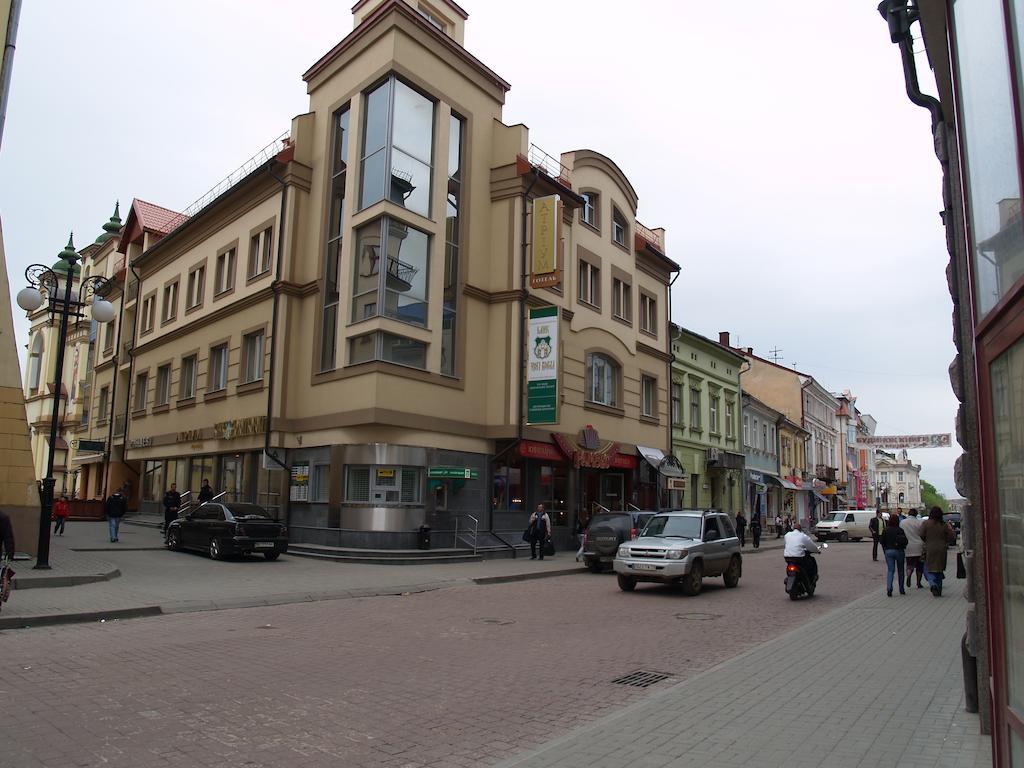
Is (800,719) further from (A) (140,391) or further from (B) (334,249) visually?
(A) (140,391)

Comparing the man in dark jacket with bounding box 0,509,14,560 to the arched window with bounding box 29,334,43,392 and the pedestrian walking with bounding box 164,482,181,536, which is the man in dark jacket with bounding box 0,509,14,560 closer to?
the pedestrian walking with bounding box 164,482,181,536

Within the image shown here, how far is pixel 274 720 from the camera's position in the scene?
6.36 m

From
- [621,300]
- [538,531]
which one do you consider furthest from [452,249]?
[621,300]

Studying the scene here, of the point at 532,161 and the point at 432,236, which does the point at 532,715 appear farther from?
the point at 532,161

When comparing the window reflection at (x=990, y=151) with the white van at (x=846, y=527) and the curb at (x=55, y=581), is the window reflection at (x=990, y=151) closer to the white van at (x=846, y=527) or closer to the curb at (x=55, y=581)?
the curb at (x=55, y=581)

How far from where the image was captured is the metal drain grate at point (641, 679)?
8.16 meters

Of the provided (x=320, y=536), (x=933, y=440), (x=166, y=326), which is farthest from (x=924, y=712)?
(x=933, y=440)

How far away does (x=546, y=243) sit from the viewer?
25.9 m

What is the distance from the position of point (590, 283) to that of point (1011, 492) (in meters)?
28.6

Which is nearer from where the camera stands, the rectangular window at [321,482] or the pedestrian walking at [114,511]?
the pedestrian walking at [114,511]

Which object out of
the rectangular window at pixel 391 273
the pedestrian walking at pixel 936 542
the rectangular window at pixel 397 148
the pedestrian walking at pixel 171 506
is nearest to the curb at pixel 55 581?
the rectangular window at pixel 391 273

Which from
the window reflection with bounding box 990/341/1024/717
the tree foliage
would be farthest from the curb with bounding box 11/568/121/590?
the tree foliage

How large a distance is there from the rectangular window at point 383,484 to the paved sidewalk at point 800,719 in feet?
46.0

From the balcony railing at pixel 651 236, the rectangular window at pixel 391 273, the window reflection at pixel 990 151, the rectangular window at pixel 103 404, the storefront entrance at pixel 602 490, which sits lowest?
the storefront entrance at pixel 602 490
